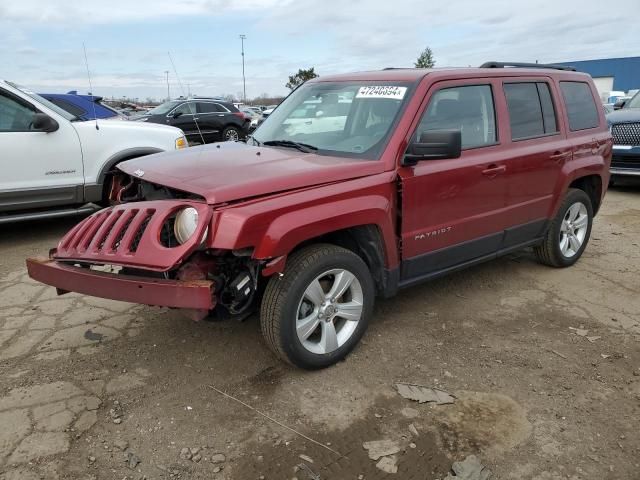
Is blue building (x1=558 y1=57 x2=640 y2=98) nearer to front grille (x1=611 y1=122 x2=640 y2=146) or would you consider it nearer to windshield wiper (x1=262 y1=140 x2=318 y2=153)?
front grille (x1=611 y1=122 x2=640 y2=146)

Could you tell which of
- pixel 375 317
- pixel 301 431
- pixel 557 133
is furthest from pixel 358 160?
pixel 557 133

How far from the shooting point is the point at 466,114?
3.94 meters

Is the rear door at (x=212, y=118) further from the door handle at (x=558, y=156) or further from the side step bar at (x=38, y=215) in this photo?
the door handle at (x=558, y=156)

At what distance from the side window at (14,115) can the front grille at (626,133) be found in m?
8.80

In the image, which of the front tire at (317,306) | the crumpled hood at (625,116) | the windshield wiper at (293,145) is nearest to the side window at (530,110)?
the windshield wiper at (293,145)

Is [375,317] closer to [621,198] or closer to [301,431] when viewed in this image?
[301,431]

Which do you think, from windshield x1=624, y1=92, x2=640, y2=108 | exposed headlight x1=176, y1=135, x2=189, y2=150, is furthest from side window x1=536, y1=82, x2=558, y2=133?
windshield x1=624, y1=92, x2=640, y2=108

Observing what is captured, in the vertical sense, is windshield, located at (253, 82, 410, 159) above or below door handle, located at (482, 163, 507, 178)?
above

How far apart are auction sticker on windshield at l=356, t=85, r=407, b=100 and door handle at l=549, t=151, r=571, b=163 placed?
1.67 meters

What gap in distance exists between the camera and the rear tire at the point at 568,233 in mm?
4945

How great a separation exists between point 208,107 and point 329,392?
1562 cm

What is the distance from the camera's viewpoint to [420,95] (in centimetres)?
361

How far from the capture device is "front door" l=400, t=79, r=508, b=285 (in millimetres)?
3576

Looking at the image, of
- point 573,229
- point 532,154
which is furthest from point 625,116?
point 532,154
